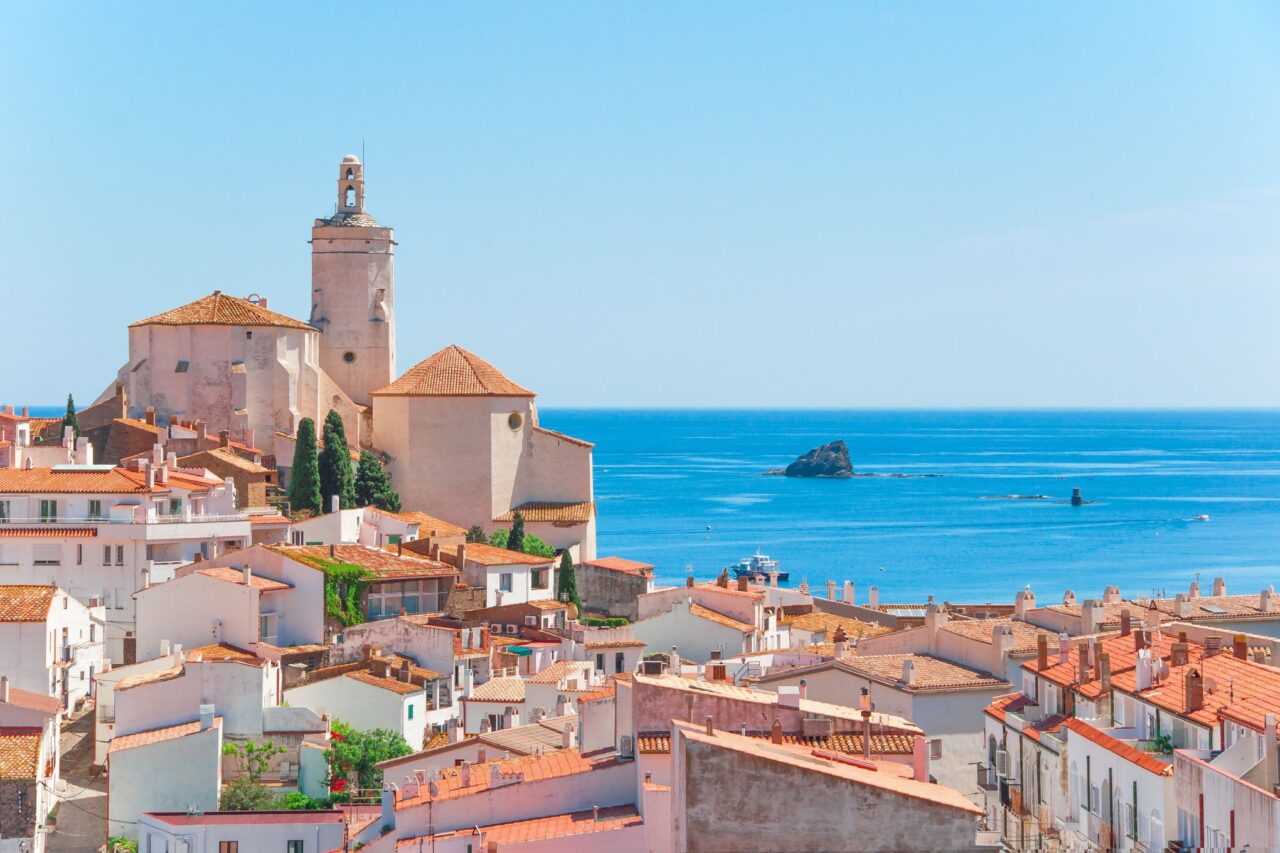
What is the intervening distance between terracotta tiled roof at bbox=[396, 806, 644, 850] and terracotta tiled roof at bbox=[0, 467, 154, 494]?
24.3 m

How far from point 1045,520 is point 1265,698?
10039cm

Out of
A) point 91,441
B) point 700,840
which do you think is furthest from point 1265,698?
point 91,441

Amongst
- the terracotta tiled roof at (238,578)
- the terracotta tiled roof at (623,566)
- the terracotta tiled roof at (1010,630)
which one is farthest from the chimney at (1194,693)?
the terracotta tiled roof at (623,566)

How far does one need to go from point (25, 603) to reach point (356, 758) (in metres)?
8.25

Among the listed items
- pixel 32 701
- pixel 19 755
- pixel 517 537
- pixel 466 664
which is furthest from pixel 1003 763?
pixel 517 537

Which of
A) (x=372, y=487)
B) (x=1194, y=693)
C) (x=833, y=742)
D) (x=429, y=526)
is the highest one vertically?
(x=372, y=487)

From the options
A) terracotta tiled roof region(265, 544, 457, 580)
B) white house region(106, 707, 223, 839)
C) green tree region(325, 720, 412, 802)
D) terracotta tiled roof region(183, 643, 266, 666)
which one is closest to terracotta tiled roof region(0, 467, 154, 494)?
terracotta tiled roof region(265, 544, 457, 580)

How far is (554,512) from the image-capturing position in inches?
2234

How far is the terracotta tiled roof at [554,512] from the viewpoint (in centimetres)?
5612

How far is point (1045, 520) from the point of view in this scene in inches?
4611

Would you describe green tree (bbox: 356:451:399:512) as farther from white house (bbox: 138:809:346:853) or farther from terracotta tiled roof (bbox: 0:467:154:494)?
white house (bbox: 138:809:346:853)

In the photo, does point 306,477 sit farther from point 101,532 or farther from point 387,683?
point 387,683

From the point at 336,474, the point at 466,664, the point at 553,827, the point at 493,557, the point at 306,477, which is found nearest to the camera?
the point at 553,827

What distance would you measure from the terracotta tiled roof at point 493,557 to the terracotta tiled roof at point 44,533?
304 inches
